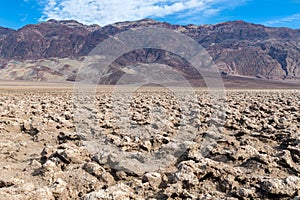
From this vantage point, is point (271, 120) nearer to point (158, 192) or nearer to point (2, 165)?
point (158, 192)

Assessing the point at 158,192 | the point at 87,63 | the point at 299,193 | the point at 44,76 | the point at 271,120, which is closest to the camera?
the point at 299,193

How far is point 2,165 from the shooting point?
166 inches

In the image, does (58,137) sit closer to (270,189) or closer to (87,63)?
(270,189)

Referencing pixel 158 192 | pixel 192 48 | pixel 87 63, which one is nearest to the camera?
pixel 158 192

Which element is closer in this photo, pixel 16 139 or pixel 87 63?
pixel 16 139

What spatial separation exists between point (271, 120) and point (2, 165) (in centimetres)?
618

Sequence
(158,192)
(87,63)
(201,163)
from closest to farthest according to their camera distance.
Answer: (158,192) < (201,163) < (87,63)

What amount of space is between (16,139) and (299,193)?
504 cm

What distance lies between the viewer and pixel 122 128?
6770mm

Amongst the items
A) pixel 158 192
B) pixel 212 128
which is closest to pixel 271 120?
pixel 212 128

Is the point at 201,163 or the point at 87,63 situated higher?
the point at 87,63

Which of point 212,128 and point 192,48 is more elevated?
point 192,48

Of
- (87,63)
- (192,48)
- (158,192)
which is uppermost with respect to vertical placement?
(192,48)

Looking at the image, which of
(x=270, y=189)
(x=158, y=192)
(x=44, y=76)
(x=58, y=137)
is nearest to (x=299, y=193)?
(x=270, y=189)
